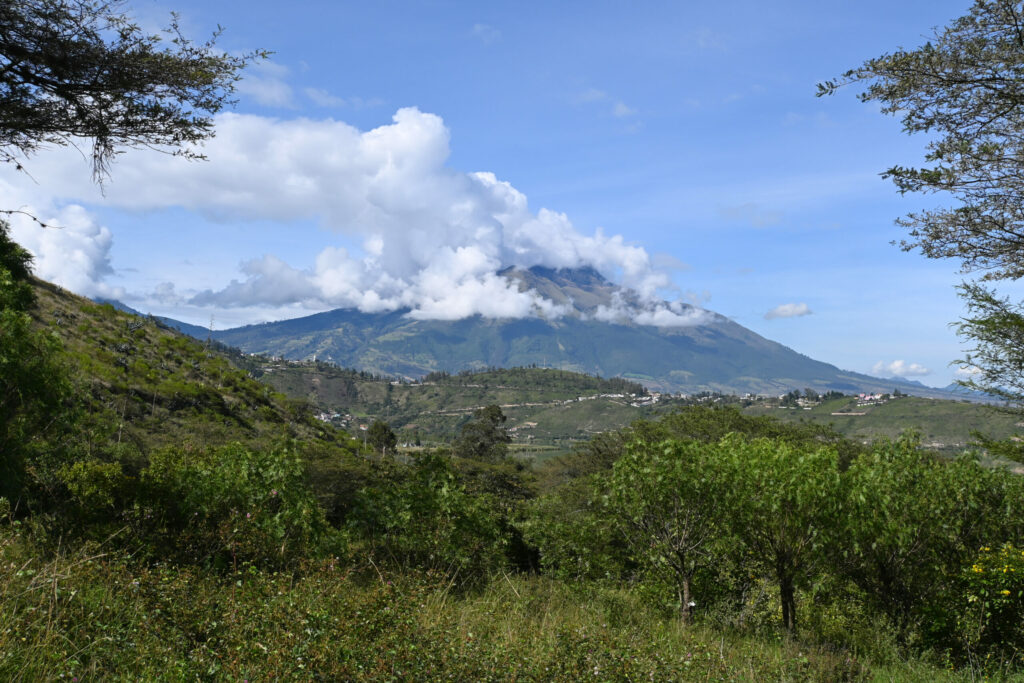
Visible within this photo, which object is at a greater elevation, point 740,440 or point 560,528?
point 740,440

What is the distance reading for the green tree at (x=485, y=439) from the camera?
54781 mm

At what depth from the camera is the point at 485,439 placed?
5675cm

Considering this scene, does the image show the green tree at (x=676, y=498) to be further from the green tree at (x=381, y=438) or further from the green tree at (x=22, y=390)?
the green tree at (x=381, y=438)

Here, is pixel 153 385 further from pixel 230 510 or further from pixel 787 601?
pixel 787 601

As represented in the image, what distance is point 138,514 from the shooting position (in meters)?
6.14

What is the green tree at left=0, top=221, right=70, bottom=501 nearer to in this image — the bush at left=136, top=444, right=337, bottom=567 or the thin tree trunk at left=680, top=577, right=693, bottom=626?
the bush at left=136, top=444, right=337, bottom=567

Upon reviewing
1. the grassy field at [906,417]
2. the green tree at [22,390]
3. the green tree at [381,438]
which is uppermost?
the green tree at [22,390]

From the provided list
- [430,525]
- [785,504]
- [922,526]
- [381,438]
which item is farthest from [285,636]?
[381,438]

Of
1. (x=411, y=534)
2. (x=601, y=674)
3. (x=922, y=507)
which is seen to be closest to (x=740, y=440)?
(x=922, y=507)

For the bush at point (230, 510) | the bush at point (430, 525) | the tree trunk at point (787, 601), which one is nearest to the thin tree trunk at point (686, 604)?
the tree trunk at point (787, 601)

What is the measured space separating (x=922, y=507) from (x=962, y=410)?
551 feet

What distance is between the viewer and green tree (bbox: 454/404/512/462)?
180 feet

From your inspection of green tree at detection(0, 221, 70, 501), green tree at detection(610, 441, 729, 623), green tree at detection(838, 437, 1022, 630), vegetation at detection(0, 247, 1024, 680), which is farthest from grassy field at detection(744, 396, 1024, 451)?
green tree at detection(0, 221, 70, 501)

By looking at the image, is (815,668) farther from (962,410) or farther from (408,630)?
(962,410)
